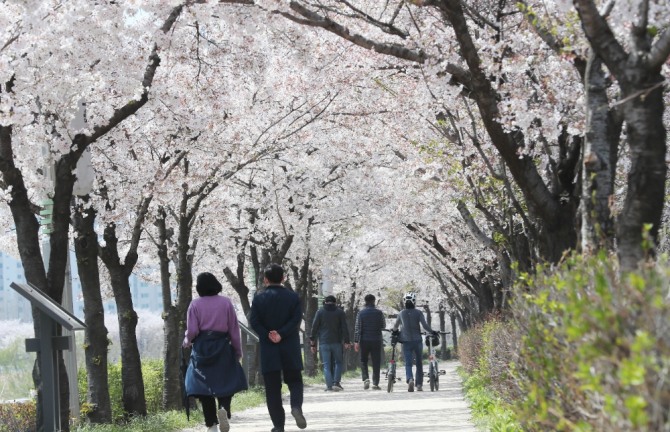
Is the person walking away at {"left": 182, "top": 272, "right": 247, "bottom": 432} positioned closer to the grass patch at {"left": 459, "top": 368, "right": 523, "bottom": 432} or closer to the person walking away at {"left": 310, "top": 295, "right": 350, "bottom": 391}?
the grass patch at {"left": 459, "top": 368, "right": 523, "bottom": 432}

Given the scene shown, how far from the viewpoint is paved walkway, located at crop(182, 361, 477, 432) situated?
12.0m

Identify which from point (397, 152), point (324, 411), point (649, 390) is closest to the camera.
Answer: point (649, 390)

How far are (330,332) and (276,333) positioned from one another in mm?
11125

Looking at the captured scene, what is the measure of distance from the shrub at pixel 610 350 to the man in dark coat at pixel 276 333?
17.3 ft

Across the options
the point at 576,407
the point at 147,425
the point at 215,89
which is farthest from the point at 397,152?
the point at 576,407

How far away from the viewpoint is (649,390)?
11.9 feet

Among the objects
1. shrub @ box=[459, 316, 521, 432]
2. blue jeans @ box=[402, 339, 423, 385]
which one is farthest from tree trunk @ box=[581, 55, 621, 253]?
blue jeans @ box=[402, 339, 423, 385]

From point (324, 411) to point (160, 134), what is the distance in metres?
5.30

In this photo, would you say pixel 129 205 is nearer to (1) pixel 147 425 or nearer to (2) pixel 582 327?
(1) pixel 147 425

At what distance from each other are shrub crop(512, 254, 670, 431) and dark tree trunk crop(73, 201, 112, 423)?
9.66 metres

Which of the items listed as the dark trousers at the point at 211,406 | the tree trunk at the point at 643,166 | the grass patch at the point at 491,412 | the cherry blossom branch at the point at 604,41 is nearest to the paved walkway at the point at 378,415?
the grass patch at the point at 491,412

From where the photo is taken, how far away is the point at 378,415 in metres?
13.8

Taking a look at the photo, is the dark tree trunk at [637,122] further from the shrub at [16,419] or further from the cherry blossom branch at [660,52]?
the shrub at [16,419]

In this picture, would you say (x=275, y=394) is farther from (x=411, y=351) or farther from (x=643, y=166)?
(x=411, y=351)
